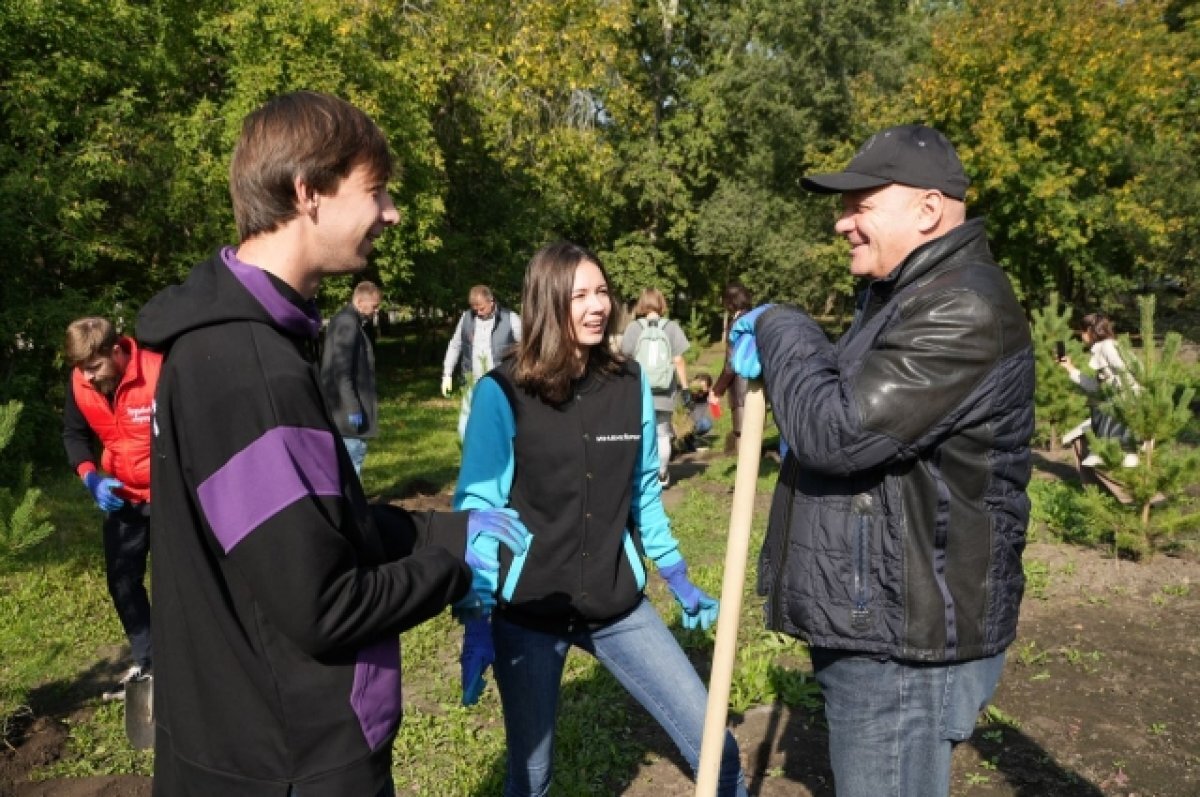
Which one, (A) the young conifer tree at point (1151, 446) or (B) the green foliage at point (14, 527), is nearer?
(B) the green foliage at point (14, 527)

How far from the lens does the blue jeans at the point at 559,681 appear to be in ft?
8.76

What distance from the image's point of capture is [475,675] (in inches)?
108

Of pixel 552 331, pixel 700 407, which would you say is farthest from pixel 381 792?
pixel 700 407

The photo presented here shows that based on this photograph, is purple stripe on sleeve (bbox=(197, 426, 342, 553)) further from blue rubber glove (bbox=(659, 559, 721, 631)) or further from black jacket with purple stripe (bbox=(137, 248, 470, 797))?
blue rubber glove (bbox=(659, 559, 721, 631))

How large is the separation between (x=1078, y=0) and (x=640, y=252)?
14254mm

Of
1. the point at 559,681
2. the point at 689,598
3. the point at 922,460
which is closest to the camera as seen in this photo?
the point at 922,460

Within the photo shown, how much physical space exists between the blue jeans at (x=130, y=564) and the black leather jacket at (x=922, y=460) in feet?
11.8

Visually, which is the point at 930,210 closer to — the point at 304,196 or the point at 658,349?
the point at 304,196

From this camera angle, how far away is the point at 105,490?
4.16 m

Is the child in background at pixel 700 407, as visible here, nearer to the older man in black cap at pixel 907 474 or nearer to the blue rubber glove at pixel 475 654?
the blue rubber glove at pixel 475 654

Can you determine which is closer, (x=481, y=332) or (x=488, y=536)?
(x=488, y=536)

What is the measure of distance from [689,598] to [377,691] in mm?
1660

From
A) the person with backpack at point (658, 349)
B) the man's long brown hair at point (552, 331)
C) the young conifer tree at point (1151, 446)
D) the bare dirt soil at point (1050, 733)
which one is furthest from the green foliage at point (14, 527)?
the young conifer tree at point (1151, 446)

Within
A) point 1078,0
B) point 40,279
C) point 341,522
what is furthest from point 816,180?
point 1078,0
